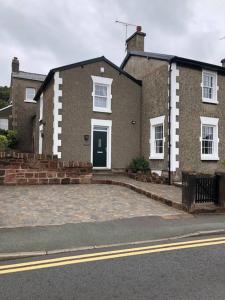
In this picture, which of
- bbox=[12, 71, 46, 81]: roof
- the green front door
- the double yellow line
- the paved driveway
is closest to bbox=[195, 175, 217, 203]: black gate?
the paved driveway

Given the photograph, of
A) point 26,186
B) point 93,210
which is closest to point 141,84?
point 26,186

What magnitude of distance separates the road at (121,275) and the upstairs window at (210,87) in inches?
506

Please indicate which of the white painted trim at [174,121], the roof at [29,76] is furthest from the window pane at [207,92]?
the roof at [29,76]

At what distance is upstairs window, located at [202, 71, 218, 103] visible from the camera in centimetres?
1764

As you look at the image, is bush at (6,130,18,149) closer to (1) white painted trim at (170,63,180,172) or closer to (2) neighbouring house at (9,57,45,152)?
(2) neighbouring house at (9,57,45,152)

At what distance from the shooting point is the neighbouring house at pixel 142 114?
16.4m

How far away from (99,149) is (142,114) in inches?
139

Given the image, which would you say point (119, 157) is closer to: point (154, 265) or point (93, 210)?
point (93, 210)

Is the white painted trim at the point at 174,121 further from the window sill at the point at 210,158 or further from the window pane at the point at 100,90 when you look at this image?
the window pane at the point at 100,90

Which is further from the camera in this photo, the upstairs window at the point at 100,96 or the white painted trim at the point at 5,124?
the white painted trim at the point at 5,124

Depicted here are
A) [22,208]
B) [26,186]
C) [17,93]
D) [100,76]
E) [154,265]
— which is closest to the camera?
[154,265]

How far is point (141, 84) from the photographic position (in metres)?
19.2

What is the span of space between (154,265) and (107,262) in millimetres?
790

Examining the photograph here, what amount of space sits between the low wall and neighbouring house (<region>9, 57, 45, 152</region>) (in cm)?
1568
